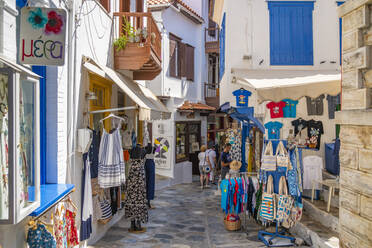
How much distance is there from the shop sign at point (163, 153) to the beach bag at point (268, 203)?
7.94 meters

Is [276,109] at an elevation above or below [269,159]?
above

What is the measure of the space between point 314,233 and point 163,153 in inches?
351

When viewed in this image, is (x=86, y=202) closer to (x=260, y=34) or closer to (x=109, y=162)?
(x=109, y=162)

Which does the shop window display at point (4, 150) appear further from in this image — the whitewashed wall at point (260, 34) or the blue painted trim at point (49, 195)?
the whitewashed wall at point (260, 34)

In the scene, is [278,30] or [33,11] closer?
[33,11]

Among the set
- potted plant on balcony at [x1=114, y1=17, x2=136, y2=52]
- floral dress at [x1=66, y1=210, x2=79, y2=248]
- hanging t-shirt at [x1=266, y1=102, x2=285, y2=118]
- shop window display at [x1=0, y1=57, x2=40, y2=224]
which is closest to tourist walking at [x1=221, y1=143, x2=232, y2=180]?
hanging t-shirt at [x1=266, y1=102, x2=285, y2=118]

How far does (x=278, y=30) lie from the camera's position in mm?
9961

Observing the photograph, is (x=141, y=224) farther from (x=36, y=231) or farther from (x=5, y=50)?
(x=5, y=50)

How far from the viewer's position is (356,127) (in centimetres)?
334

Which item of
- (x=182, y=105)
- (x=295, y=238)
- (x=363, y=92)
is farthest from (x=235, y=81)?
(x=182, y=105)

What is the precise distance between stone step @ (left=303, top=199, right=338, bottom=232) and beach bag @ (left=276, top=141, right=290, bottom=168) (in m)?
1.42

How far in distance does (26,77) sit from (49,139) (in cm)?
233

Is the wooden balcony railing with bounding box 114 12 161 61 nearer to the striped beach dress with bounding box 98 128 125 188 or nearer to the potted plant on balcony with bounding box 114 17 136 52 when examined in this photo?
the potted plant on balcony with bounding box 114 17 136 52

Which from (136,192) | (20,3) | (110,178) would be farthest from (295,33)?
(20,3)
